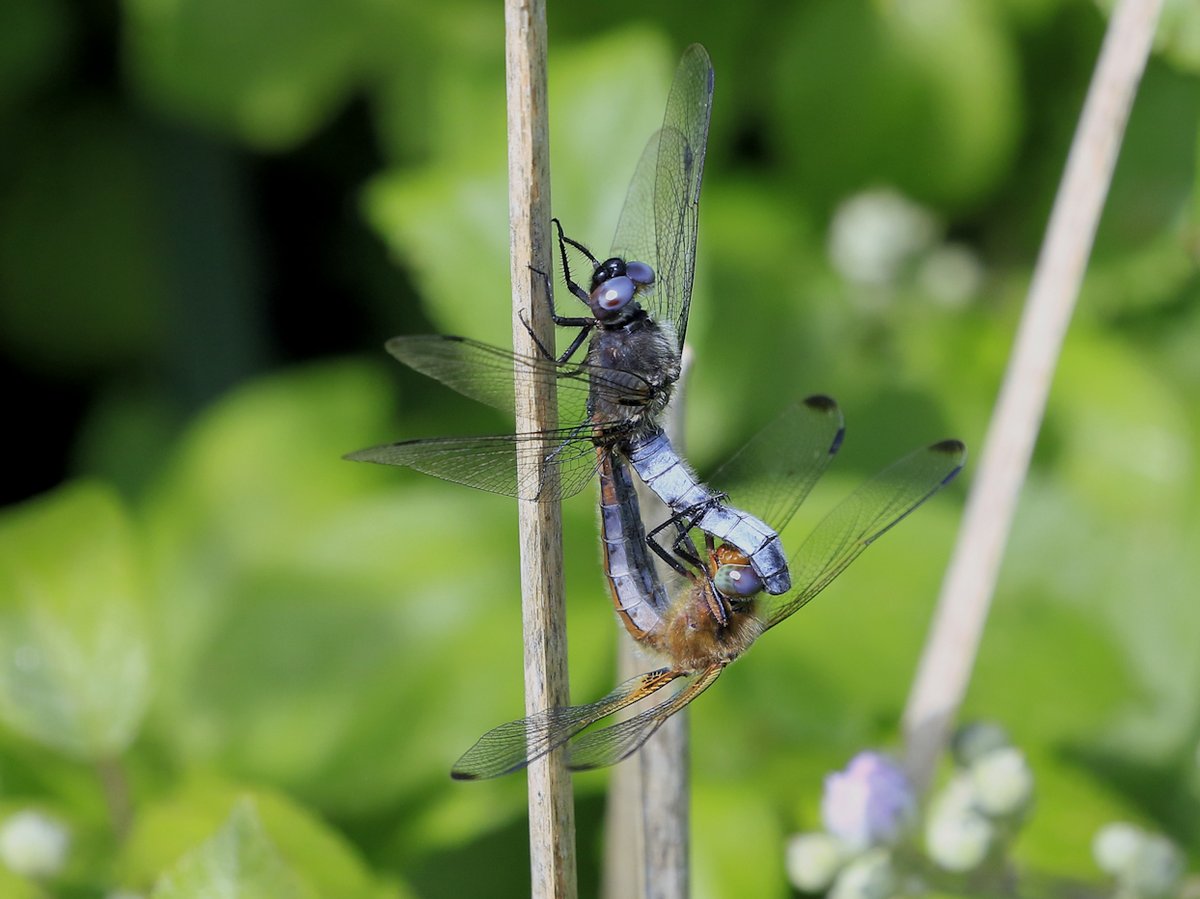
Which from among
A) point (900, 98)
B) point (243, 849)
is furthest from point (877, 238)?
point (243, 849)

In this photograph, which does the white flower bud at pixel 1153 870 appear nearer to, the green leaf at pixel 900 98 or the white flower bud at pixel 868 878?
the white flower bud at pixel 868 878

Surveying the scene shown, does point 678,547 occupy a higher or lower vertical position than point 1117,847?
higher

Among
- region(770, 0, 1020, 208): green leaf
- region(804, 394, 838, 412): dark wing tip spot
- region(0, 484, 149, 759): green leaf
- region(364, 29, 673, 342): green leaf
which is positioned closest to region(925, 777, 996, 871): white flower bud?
region(804, 394, 838, 412): dark wing tip spot

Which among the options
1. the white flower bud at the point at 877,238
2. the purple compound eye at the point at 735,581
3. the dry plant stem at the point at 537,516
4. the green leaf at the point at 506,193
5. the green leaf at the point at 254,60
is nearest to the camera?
the dry plant stem at the point at 537,516

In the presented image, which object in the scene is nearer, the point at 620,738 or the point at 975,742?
the point at 620,738

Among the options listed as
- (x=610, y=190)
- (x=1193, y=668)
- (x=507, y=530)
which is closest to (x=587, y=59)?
(x=610, y=190)

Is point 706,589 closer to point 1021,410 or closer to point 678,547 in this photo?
point 678,547

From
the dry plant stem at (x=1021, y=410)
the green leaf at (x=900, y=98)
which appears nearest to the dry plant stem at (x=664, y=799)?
the dry plant stem at (x=1021, y=410)
